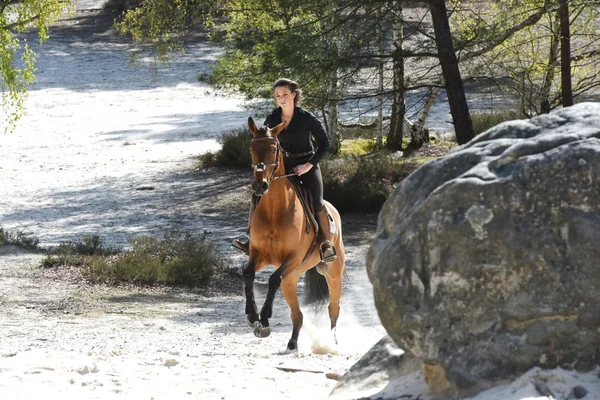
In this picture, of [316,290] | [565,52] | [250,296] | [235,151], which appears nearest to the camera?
[250,296]

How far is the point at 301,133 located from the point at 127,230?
9529 millimetres

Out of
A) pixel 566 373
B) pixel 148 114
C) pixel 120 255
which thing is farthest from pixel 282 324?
pixel 148 114

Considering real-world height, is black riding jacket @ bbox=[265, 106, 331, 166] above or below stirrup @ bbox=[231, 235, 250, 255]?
above

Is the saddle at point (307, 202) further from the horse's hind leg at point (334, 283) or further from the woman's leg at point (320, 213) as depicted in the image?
the horse's hind leg at point (334, 283)

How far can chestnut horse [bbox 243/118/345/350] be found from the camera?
8953 mm

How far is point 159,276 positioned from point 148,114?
62.5 feet

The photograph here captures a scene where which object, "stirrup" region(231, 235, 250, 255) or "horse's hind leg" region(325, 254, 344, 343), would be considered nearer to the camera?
"stirrup" region(231, 235, 250, 255)

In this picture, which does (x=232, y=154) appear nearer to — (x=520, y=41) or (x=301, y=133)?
(x=520, y=41)

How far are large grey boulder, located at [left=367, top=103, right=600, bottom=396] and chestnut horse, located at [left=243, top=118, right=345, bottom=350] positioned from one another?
391cm

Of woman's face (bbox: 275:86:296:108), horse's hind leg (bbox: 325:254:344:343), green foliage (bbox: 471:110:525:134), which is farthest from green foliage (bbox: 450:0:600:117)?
woman's face (bbox: 275:86:296:108)

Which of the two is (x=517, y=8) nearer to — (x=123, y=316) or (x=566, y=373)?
(x=123, y=316)

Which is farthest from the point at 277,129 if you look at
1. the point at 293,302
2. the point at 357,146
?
the point at 357,146

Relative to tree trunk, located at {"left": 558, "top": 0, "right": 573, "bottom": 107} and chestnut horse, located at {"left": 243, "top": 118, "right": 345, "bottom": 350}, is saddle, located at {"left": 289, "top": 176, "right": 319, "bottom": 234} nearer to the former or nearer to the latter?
chestnut horse, located at {"left": 243, "top": 118, "right": 345, "bottom": 350}

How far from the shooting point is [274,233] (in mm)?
9422
